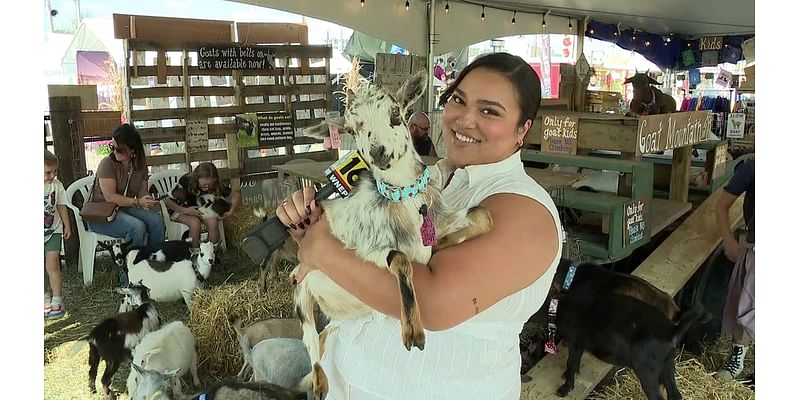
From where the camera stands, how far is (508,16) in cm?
191

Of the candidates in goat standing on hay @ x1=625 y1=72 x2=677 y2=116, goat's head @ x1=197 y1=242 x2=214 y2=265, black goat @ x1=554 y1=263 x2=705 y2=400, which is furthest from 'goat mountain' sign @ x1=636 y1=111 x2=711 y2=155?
goat's head @ x1=197 y1=242 x2=214 y2=265

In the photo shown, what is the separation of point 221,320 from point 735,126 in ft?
6.12

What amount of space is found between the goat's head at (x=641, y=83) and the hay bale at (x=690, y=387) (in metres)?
0.86

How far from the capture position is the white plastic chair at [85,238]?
6.82 feet

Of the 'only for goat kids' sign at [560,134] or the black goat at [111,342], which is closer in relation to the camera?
the 'only for goat kids' sign at [560,134]

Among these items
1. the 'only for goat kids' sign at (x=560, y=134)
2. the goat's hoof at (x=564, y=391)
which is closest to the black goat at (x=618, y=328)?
the goat's hoof at (x=564, y=391)

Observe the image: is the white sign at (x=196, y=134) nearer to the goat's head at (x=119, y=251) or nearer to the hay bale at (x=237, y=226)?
the hay bale at (x=237, y=226)

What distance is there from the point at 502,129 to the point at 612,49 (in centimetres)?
95

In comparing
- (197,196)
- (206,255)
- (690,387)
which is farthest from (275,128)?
(690,387)

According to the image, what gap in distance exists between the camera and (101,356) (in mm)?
2021

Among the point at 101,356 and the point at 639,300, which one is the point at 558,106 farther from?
the point at 101,356

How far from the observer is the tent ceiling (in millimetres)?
1864

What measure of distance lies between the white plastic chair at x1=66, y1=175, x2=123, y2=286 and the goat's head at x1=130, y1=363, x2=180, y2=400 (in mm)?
399

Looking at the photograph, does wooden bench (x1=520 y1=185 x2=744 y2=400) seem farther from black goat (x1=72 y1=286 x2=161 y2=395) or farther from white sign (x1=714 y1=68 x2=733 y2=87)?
black goat (x1=72 y1=286 x2=161 y2=395)
